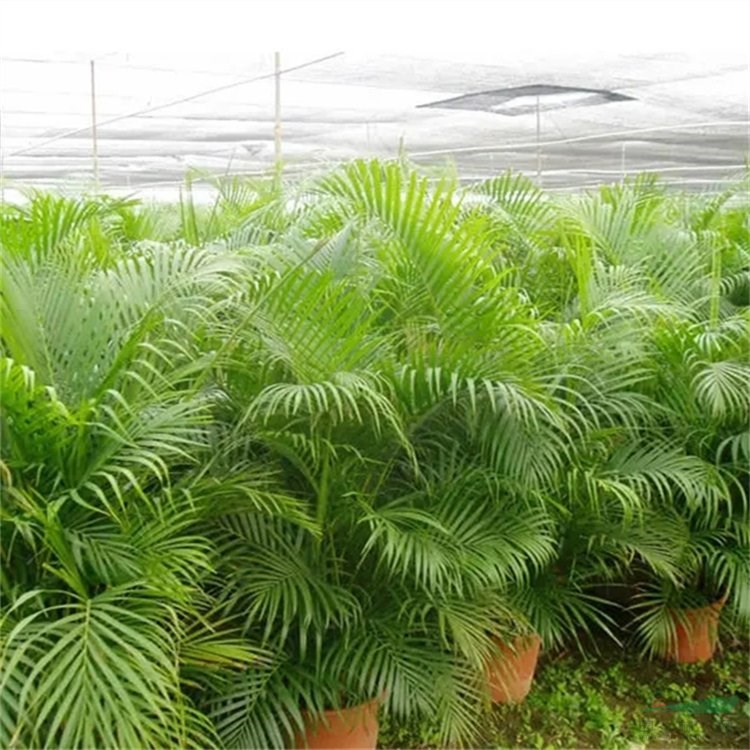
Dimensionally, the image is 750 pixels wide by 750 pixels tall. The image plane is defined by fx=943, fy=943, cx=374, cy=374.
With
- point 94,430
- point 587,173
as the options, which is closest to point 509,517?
point 94,430

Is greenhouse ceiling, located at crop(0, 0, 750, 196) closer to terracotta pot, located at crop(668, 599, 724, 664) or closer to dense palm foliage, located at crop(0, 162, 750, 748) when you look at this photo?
dense palm foliage, located at crop(0, 162, 750, 748)

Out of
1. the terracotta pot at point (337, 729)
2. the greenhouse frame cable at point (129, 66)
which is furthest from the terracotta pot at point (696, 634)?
the greenhouse frame cable at point (129, 66)

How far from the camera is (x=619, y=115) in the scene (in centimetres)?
935

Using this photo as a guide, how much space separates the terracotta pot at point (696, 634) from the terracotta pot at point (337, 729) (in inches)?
46.8

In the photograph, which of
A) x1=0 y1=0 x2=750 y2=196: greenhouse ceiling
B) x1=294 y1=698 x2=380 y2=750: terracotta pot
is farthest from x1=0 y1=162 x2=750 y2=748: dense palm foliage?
x1=0 y1=0 x2=750 y2=196: greenhouse ceiling

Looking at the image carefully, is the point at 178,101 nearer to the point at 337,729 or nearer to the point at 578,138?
the point at 578,138

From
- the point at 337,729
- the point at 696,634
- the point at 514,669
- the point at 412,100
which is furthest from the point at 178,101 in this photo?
the point at 337,729

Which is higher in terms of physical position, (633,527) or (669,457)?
(669,457)

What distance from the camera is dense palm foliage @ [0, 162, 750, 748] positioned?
174cm

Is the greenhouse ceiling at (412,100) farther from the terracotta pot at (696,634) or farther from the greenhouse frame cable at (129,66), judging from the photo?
the terracotta pot at (696,634)

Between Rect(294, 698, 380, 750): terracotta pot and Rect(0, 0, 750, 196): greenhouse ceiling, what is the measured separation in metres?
4.33

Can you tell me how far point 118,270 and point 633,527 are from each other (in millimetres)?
1539

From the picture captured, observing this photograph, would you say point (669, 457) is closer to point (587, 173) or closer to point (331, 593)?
point (331, 593)

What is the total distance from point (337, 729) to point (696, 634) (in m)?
1.35
